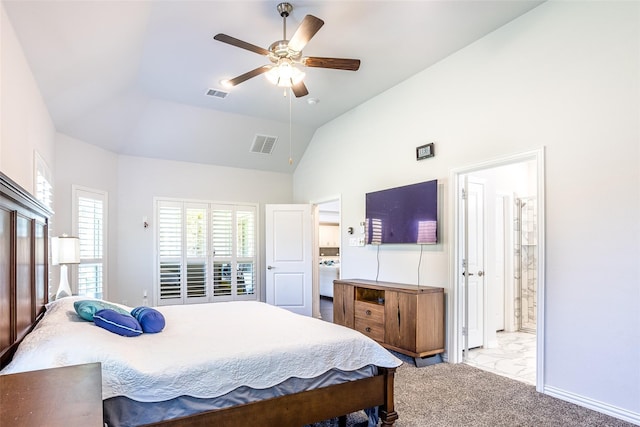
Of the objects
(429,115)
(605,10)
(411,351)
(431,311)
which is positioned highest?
(605,10)

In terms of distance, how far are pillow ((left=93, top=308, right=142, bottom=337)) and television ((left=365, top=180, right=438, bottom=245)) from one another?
3000mm

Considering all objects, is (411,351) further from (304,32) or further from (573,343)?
(304,32)

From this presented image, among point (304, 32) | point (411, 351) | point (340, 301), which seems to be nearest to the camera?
point (304, 32)

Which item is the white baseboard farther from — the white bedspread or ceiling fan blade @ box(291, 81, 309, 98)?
ceiling fan blade @ box(291, 81, 309, 98)

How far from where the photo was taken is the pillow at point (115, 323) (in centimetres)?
229

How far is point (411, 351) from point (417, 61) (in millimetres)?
3113

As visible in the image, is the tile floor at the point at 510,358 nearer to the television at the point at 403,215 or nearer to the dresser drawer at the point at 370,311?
the dresser drawer at the point at 370,311

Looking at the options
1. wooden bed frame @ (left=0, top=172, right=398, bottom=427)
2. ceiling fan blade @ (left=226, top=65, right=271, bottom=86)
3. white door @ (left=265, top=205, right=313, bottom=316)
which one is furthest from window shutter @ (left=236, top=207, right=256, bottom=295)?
wooden bed frame @ (left=0, top=172, right=398, bottom=427)

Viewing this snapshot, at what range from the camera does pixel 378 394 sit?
254 cm

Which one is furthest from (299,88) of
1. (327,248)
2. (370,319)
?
(327,248)

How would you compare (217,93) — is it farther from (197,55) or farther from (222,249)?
(222,249)

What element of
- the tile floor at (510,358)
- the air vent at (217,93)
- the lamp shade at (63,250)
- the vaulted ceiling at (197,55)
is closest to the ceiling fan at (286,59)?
the vaulted ceiling at (197,55)

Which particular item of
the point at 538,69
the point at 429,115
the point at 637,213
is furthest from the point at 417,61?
the point at 637,213

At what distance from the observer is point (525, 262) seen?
18.7ft
